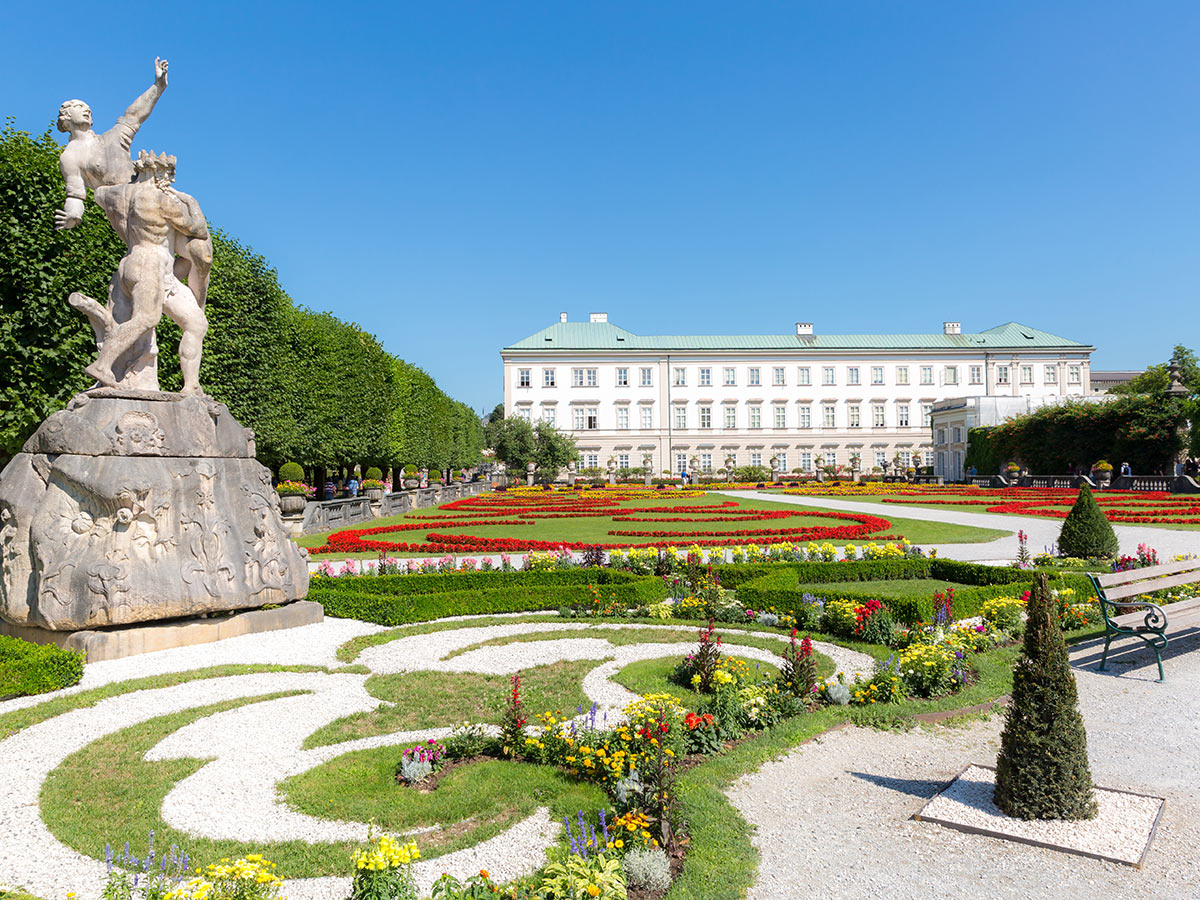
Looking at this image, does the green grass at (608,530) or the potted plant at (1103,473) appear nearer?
the green grass at (608,530)

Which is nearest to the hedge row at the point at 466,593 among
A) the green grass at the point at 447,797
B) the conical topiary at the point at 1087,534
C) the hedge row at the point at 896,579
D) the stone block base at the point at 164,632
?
the stone block base at the point at 164,632

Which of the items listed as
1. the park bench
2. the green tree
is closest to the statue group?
the park bench

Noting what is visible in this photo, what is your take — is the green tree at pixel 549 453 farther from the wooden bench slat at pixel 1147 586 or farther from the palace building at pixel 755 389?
the wooden bench slat at pixel 1147 586

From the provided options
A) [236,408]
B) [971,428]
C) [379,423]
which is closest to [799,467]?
[971,428]

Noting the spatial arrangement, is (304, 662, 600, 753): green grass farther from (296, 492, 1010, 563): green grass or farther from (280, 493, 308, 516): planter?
(280, 493, 308, 516): planter

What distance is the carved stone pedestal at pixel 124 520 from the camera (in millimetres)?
7246

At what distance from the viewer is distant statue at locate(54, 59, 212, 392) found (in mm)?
8156

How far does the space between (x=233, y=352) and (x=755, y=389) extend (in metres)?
52.2

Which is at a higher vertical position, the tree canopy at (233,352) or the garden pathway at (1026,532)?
the tree canopy at (233,352)

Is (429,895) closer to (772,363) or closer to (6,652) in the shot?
(6,652)

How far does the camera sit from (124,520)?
24.3 ft

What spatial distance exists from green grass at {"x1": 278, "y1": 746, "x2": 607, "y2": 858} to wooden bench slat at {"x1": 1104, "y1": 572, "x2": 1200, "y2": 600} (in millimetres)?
6303

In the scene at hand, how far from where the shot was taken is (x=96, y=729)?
5527 mm

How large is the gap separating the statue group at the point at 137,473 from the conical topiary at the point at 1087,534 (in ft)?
40.3
